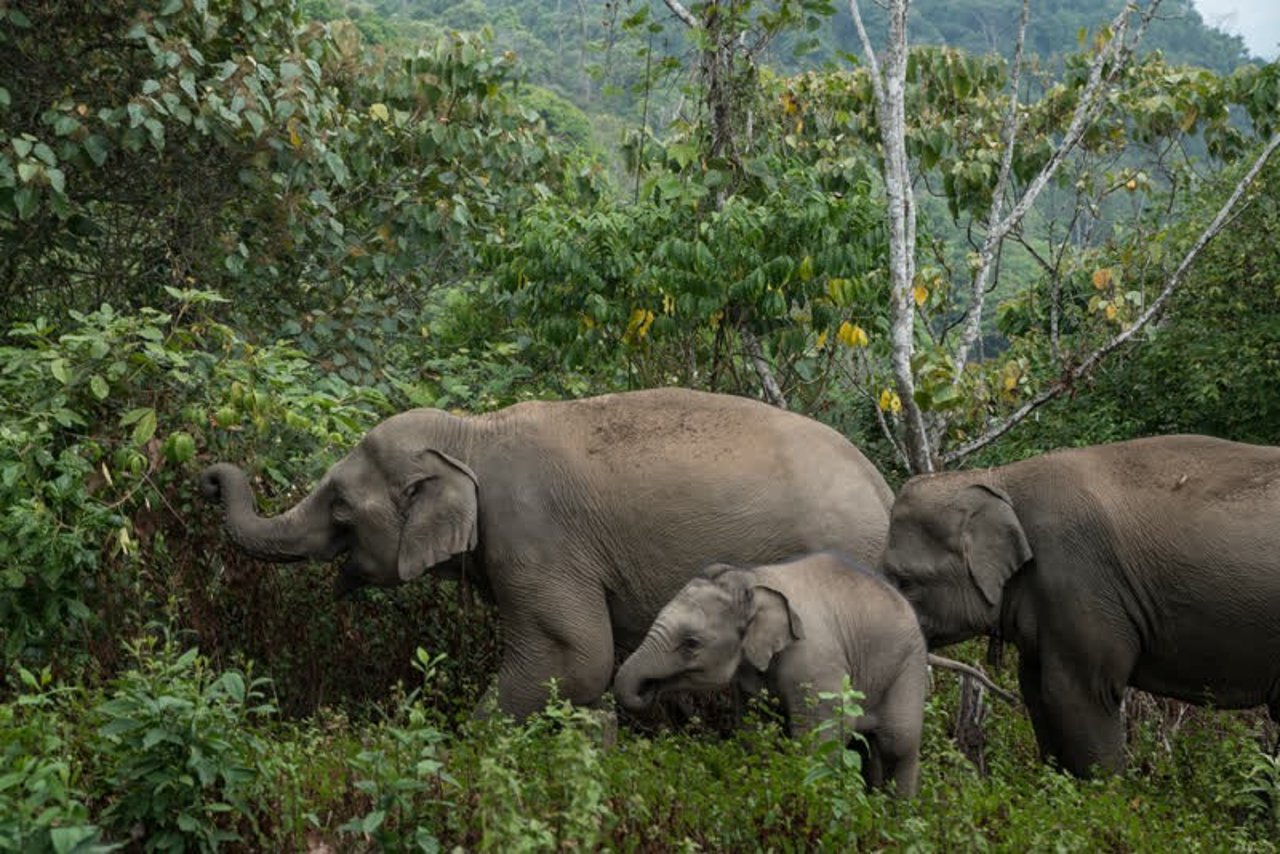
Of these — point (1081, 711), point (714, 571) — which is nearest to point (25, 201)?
point (714, 571)

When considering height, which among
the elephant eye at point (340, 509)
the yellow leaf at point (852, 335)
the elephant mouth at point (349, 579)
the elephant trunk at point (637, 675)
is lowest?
the elephant mouth at point (349, 579)

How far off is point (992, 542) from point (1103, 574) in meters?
0.45

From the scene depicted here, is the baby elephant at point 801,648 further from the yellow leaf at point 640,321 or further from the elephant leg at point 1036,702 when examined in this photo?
the yellow leaf at point 640,321

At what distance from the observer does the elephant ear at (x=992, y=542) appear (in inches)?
264

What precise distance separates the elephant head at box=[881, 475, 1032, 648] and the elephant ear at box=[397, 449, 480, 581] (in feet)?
5.53

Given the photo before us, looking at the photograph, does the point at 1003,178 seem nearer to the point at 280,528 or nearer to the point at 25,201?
the point at 280,528

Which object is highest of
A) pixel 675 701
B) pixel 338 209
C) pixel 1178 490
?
pixel 1178 490

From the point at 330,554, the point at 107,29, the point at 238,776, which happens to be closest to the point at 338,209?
the point at 107,29

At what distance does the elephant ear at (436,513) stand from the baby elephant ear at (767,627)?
4.62 feet

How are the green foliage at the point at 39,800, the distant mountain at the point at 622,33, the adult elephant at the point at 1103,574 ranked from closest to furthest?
the green foliage at the point at 39,800 → the adult elephant at the point at 1103,574 → the distant mountain at the point at 622,33

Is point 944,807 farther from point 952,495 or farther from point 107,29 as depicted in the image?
point 107,29

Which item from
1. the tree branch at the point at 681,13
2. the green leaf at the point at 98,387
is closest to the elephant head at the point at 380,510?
the green leaf at the point at 98,387

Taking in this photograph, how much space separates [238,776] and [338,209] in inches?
250

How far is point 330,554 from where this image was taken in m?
7.06
